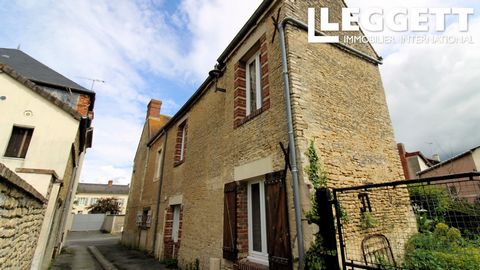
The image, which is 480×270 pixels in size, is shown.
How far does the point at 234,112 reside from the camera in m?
6.03

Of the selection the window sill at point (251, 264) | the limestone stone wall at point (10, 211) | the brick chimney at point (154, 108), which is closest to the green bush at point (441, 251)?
the window sill at point (251, 264)

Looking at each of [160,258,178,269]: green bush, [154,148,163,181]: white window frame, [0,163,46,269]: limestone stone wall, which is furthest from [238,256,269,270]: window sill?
[154,148,163,181]: white window frame

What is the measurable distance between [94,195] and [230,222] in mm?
45822

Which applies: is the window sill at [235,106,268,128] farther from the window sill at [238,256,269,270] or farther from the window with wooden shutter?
the window with wooden shutter

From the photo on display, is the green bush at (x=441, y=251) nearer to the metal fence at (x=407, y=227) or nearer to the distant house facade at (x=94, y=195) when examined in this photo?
the metal fence at (x=407, y=227)

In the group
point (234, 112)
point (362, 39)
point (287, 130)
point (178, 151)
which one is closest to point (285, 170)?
point (287, 130)

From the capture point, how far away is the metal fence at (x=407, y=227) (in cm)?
326

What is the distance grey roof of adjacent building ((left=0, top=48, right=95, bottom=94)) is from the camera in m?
8.90

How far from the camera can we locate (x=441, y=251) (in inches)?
168

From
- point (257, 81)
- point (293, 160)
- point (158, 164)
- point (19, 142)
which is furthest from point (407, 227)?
point (158, 164)

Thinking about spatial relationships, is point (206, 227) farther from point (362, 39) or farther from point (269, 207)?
point (362, 39)

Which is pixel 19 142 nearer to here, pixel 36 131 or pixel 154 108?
pixel 36 131

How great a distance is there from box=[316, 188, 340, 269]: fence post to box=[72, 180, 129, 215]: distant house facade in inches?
1671

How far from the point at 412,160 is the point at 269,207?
755 inches
